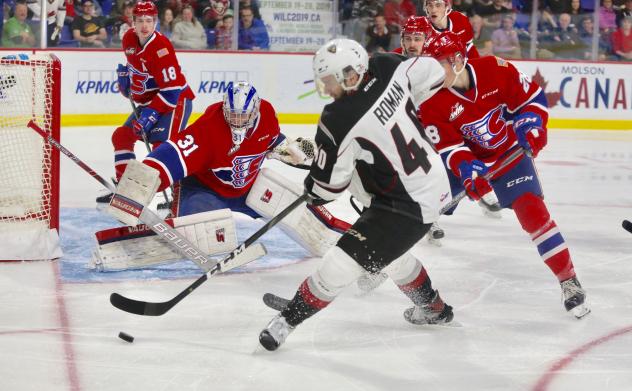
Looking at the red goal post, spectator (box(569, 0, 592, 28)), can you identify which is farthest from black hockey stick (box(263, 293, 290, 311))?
spectator (box(569, 0, 592, 28))

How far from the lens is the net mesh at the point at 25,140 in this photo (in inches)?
161

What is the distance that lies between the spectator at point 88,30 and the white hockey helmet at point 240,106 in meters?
4.25

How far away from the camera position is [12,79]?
4094mm

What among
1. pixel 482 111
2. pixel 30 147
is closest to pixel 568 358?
pixel 482 111

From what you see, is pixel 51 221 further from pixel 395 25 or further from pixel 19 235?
pixel 395 25

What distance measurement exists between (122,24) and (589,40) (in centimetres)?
396

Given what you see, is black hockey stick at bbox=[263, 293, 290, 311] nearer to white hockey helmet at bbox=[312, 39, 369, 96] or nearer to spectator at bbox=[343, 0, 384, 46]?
white hockey helmet at bbox=[312, 39, 369, 96]

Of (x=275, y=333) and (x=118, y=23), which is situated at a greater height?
(x=118, y=23)

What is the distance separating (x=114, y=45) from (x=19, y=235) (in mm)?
4141

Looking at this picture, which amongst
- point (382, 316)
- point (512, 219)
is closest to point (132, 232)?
point (382, 316)

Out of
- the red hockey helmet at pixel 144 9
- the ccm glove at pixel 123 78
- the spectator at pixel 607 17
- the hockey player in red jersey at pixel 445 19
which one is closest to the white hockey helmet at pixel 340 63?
the hockey player in red jersey at pixel 445 19

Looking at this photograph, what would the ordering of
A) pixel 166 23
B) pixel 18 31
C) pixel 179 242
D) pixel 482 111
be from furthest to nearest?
pixel 166 23 → pixel 18 31 → pixel 179 242 → pixel 482 111

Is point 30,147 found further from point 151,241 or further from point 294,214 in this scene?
point 294,214

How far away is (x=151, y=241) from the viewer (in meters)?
3.94
